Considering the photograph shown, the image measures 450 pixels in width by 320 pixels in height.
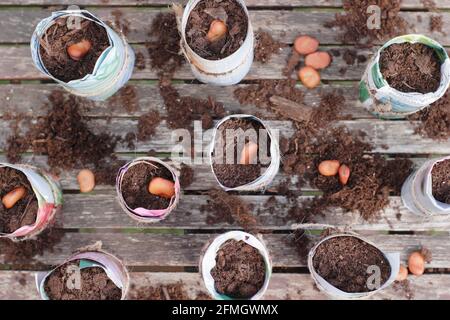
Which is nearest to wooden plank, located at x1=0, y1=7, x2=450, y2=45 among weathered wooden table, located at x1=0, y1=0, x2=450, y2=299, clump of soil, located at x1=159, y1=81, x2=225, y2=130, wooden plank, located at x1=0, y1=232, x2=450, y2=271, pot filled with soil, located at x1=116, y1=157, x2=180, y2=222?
weathered wooden table, located at x1=0, y1=0, x2=450, y2=299

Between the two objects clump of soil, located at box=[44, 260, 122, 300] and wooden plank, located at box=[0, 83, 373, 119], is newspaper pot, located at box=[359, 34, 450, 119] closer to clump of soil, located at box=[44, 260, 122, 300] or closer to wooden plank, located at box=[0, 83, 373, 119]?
wooden plank, located at box=[0, 83, 373, 119]

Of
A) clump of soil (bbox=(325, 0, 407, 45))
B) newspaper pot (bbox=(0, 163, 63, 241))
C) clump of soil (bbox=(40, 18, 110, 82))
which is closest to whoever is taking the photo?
newspaper pot (bbox=(0, 163, 63, 241))

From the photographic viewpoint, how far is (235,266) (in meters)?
2.27

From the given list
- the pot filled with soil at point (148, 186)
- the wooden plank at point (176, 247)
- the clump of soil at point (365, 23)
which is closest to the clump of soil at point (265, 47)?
the clump of soil at point (365, 23)

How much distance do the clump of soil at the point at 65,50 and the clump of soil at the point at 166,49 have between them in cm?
25

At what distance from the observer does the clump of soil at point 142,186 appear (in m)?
2.32

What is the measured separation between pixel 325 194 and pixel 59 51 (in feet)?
4.62

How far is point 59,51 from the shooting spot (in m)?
2.37

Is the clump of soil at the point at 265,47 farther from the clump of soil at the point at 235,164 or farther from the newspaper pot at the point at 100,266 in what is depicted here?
the newspaper pot at the point at 100,266

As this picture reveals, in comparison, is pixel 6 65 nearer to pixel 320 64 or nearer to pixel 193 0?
pixel 193 0

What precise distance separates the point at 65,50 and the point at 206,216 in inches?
39.9

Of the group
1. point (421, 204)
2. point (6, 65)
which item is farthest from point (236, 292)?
point (6, 65)

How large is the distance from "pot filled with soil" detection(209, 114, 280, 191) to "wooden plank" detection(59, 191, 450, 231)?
19 cm

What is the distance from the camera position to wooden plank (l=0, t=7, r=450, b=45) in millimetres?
2505
